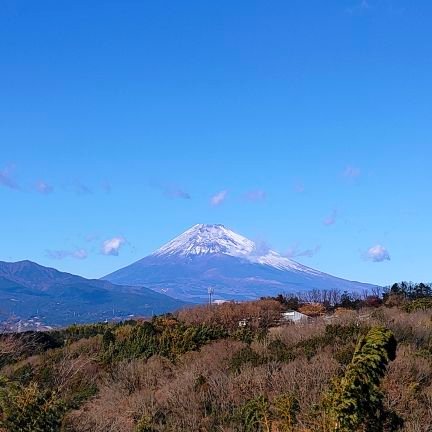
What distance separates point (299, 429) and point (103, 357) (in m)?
30.4

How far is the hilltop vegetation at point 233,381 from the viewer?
777 cm

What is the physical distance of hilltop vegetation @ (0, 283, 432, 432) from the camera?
7.77m

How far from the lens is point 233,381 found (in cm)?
2255

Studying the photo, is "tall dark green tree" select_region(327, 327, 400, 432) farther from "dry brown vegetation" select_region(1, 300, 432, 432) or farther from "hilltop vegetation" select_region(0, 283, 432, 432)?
"dry brown vegetation" select_region(1, 300, 432, 432)

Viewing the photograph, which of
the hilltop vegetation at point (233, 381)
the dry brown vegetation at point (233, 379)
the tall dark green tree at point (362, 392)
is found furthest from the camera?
the dry brown vegetation at point (233, 379)

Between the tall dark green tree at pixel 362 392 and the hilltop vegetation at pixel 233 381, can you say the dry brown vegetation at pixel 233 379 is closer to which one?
the hilltop vegetation at pixel 233 381

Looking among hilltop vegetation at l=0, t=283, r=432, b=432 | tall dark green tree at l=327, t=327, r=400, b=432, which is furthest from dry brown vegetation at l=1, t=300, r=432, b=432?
tall dark green tree at l=327, t=327, r=400, b=432

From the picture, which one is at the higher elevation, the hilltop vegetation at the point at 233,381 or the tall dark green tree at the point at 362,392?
the tall dark green tree at the point at 362,392

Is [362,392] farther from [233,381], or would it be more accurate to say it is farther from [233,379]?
[233,379]

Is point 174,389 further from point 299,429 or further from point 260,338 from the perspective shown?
point 299,429

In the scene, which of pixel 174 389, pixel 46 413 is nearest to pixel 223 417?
pixel 174 389

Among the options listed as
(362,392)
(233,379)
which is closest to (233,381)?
(233,379)

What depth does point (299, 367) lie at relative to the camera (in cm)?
2202

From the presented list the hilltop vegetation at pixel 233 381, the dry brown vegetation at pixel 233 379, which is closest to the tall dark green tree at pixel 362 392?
the hilltop vegetation at pixel 233 381
